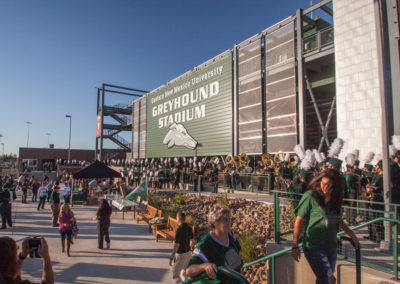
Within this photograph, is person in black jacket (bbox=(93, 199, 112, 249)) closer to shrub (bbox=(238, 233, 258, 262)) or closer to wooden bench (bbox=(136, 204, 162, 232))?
wooden bench (bbox=(136, 204, 162, 232))

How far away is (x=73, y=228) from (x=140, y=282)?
328 cm

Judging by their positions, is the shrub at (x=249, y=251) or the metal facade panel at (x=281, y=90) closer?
the shrub at (x=249, y=251)

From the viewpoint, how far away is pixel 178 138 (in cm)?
2616

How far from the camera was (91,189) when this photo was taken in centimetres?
2016

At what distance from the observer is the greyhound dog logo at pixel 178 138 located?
78.6 ft

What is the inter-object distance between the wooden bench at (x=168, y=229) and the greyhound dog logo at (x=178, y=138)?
47.1ft

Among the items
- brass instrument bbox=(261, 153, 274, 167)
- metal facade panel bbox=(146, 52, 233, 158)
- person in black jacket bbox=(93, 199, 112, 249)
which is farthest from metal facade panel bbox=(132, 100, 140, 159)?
person in black jacket bbox=(93, 199, 112, 249)

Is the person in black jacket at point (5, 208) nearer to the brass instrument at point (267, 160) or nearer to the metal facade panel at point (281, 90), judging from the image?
the brass instrument at point (267, 160)

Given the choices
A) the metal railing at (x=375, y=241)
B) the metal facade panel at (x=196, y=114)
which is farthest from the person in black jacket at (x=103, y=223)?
the metal facade panel at (x=196, y=114)

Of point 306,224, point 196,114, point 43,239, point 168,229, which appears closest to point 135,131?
point 196,114

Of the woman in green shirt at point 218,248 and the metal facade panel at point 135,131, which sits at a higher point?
the metal facade panel at point 135,131

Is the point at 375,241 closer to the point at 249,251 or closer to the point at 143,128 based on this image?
the point at 249,251

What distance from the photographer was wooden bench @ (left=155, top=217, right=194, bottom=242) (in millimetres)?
8171

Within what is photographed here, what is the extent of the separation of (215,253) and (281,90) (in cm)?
1488
